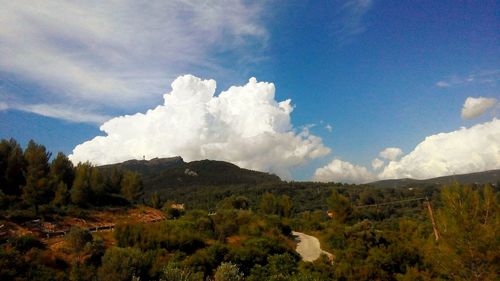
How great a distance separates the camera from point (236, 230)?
164 ft

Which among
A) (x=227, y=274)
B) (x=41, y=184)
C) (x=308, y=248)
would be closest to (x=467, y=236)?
(x=227, y=274)

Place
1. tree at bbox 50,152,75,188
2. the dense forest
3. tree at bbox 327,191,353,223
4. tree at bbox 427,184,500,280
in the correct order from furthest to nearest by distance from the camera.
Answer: tree at bbox 327,191,353,223 → tree at bbox 50,152,75,188 → the dense forest → tree at bbox 427,184,500,280

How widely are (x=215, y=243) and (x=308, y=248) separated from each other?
13818mm

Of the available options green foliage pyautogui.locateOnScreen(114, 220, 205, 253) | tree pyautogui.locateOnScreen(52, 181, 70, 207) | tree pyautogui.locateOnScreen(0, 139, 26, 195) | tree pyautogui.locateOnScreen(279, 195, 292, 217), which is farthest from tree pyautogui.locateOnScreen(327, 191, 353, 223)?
tree pyautogui.locateOnScreen(0, 139, 26, 195)

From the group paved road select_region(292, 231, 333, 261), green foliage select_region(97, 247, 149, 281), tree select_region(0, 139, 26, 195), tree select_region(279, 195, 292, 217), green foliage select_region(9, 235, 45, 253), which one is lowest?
paved road select_region(292, 231, 333, 261)

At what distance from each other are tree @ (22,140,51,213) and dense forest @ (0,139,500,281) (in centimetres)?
17

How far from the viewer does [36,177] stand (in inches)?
2036

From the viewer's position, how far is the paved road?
4206 cm

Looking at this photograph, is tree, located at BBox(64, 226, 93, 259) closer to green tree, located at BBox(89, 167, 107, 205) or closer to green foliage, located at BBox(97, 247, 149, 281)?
green foliage, located at BBox(97, 247, 149, 281)

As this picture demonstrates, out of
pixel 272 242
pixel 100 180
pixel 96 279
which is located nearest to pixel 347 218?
pixel 272 242

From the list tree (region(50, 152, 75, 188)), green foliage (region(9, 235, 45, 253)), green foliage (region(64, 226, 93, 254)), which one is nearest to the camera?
green foliage (region(9, 235, 45, 253))

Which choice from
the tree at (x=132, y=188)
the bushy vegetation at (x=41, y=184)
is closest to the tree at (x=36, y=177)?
the bushy vegetation at (x=41, y=184)

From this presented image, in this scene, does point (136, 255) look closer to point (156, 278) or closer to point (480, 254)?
point (156, 278)

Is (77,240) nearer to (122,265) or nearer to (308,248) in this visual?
(122,265)
